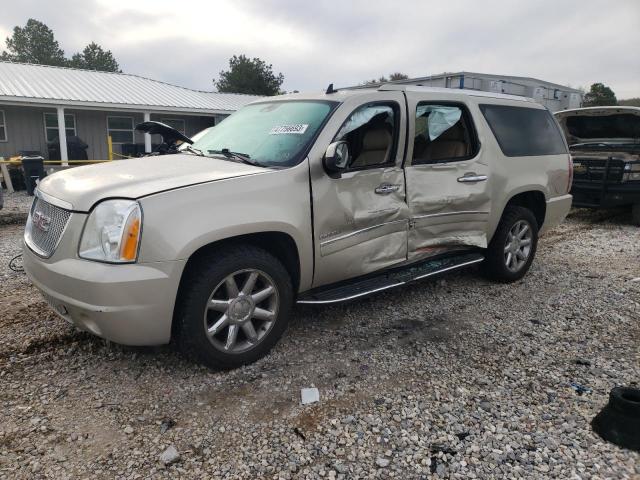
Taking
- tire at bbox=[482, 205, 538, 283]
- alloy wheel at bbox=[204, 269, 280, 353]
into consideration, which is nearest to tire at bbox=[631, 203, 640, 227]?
tire at bbox=[482, 205, 538, 283]

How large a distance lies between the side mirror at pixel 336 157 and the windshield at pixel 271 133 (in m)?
0.20

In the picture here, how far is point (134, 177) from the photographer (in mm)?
3141

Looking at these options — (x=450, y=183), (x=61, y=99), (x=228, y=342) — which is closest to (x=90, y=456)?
(x=228, y=342)

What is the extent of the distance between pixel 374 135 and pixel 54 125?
1849cm

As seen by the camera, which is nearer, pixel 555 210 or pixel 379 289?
pixel 379 289

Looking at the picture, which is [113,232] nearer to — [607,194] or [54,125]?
[607,194]

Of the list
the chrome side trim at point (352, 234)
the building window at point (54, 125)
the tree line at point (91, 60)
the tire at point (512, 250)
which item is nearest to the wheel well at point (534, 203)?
the tire at point (512, 250)

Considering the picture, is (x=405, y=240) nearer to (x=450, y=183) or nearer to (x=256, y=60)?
(x=450, y=183)

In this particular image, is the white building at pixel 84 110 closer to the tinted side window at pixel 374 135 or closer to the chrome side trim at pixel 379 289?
the tinted side window at pixel 374 135

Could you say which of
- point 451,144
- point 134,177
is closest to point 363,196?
point 451,144

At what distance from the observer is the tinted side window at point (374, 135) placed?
3865 mm

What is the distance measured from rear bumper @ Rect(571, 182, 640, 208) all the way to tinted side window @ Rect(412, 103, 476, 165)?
5.23m

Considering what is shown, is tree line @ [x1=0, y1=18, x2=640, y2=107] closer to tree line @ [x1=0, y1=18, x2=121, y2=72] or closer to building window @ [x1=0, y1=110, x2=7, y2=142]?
tree line @ [x1=0, y1=18, x2=121, y2=72]

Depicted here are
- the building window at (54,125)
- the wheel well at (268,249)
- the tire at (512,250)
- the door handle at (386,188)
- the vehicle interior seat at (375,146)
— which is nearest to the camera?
the wheel well at (268,249)
